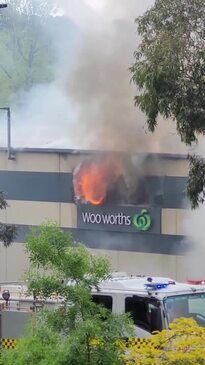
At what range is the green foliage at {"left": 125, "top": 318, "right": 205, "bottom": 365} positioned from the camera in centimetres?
728

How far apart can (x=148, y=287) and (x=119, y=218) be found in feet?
35.4

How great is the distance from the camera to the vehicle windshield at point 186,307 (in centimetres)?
961

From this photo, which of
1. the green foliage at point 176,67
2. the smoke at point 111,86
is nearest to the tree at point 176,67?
the green foliage at point 176,67

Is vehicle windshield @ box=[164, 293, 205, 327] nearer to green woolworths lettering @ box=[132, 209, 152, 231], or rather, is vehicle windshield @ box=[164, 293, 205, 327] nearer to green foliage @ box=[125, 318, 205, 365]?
green foliage @ box=[125, 318, 205, 365]

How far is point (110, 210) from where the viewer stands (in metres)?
20.8

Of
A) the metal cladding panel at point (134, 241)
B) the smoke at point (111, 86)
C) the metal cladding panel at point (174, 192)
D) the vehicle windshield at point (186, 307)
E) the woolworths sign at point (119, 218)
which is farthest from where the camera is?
the smoke at point (111, 86)

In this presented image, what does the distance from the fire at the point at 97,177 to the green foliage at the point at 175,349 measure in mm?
13202

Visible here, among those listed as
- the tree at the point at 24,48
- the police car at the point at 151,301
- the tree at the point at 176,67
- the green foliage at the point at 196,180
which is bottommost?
the police car at the point at 151,301

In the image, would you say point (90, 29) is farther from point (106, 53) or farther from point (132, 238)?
point (132, 238)

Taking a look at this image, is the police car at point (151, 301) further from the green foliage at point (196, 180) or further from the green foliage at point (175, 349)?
the green foliage at point (196, 180)

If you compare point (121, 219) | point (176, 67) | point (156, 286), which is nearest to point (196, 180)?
point (176, 67)

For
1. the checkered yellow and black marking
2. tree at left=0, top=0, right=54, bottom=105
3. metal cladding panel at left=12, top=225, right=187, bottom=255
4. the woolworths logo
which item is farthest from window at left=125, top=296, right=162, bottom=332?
tree at left=0, top=0, right=54, bottom=105

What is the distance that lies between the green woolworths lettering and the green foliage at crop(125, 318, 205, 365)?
1238 cm

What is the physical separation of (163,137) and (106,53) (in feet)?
8.09
